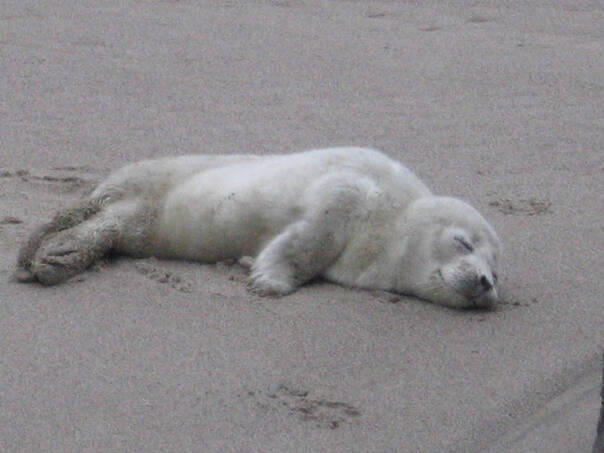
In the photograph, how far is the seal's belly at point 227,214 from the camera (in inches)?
185

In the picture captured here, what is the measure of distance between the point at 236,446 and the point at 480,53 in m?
5.14

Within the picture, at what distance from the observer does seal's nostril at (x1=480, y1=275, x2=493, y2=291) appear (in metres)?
4.38

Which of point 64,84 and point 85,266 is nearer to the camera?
point 85,266

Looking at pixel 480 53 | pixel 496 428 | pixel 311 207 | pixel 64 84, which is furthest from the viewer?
pixel 480 53

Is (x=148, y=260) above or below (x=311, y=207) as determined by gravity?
below

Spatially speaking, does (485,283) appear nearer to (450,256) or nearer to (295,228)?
(450,256)

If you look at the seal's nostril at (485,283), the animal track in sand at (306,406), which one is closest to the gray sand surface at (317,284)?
the animal track in sand at (306,406)

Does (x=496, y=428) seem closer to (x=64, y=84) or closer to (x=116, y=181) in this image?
(x=116, y=181)

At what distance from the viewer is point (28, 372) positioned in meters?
3.72

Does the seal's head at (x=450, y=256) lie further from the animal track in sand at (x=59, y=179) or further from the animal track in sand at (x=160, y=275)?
the animal track in sand at (x=59, y=179)

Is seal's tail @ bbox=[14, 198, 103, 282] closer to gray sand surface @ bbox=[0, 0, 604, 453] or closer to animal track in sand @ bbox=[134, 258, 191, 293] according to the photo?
gray sand surface @ bbox=[0, 0, 604, 453]

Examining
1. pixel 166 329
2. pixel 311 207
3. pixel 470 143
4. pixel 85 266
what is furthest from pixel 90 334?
pixel 470 143

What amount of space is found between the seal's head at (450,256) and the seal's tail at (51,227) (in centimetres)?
128

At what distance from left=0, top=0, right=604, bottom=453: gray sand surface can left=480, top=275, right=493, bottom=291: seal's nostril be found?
11 centimetres
